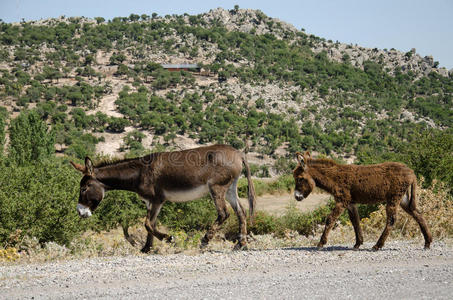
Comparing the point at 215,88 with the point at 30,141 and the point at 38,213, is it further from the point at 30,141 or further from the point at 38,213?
the point at 38,213

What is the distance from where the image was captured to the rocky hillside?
78812 millimetres

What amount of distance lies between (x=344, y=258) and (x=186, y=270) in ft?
9.06

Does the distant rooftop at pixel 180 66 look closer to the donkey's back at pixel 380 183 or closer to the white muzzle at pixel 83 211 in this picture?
the white muzzle at pixel 83 211

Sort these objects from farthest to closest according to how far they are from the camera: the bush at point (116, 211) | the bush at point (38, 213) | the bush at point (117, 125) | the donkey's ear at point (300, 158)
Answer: the bush at point (117, 125) < the bush at point (116, 211) < the bush at point (38, 213) < the donkey's ear at point (300, 158)

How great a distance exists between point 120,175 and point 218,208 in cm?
223

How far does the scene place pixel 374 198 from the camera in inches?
348

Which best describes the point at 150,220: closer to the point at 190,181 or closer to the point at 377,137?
the point at 190,181

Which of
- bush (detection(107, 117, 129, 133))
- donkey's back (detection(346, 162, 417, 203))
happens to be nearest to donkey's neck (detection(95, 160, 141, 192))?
donkey's back (detection(346, 162, 417, 203))

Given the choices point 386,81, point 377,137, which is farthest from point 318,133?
point 386,81

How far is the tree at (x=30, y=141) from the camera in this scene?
38.5 m

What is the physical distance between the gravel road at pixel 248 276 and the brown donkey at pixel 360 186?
2.02 ft

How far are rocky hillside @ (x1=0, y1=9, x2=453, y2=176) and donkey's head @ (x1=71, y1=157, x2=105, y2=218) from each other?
53.8m

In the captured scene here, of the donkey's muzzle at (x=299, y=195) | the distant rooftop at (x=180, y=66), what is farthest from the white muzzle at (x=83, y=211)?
the distant rooftop at (x=180, y=66)

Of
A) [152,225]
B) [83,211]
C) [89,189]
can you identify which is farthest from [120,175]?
[152,225]
